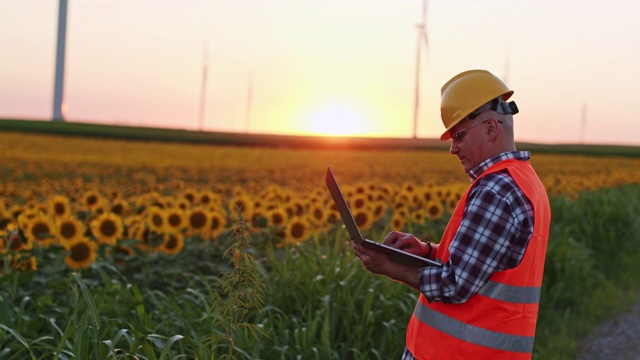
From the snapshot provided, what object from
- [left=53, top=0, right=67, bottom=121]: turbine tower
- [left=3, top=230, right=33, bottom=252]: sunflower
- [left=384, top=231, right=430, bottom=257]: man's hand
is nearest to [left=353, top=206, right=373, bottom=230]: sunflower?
[left=3, top=230, right=33, bottom=252]: sunflower

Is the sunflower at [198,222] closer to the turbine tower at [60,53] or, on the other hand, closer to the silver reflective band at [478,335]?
the silver reflective band at [478,335]

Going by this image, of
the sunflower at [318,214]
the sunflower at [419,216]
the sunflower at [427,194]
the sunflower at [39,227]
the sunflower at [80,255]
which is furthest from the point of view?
the sunflower at [427,194]

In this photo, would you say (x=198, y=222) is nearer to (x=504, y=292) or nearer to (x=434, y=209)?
(x=434, y=209)

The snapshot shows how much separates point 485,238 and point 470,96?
1.69ft

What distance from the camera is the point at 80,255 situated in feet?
19.2

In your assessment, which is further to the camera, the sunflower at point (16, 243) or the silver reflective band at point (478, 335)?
the sunflower at point (16, 243)

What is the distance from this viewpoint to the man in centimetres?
257

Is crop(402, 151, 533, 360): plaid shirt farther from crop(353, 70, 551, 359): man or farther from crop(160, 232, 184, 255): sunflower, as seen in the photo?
crop(160, 232, 184, 255): sunflower

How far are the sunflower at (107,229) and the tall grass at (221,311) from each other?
0.26 metres

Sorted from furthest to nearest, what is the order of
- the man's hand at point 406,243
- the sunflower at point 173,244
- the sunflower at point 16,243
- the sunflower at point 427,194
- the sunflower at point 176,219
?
1. the sunflower at point 427,194
2. the sunflower at point 176,219
3. the sunflower at point 173,244
4. the sunflower at point 16,243
5. the man's hand at point 406,243

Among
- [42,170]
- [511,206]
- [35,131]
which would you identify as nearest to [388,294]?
[511,206]

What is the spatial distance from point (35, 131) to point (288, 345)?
44423mm

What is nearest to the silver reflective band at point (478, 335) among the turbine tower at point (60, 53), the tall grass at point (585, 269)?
A: the tall grass at point (585, 269)

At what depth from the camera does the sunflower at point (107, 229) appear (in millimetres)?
6301
